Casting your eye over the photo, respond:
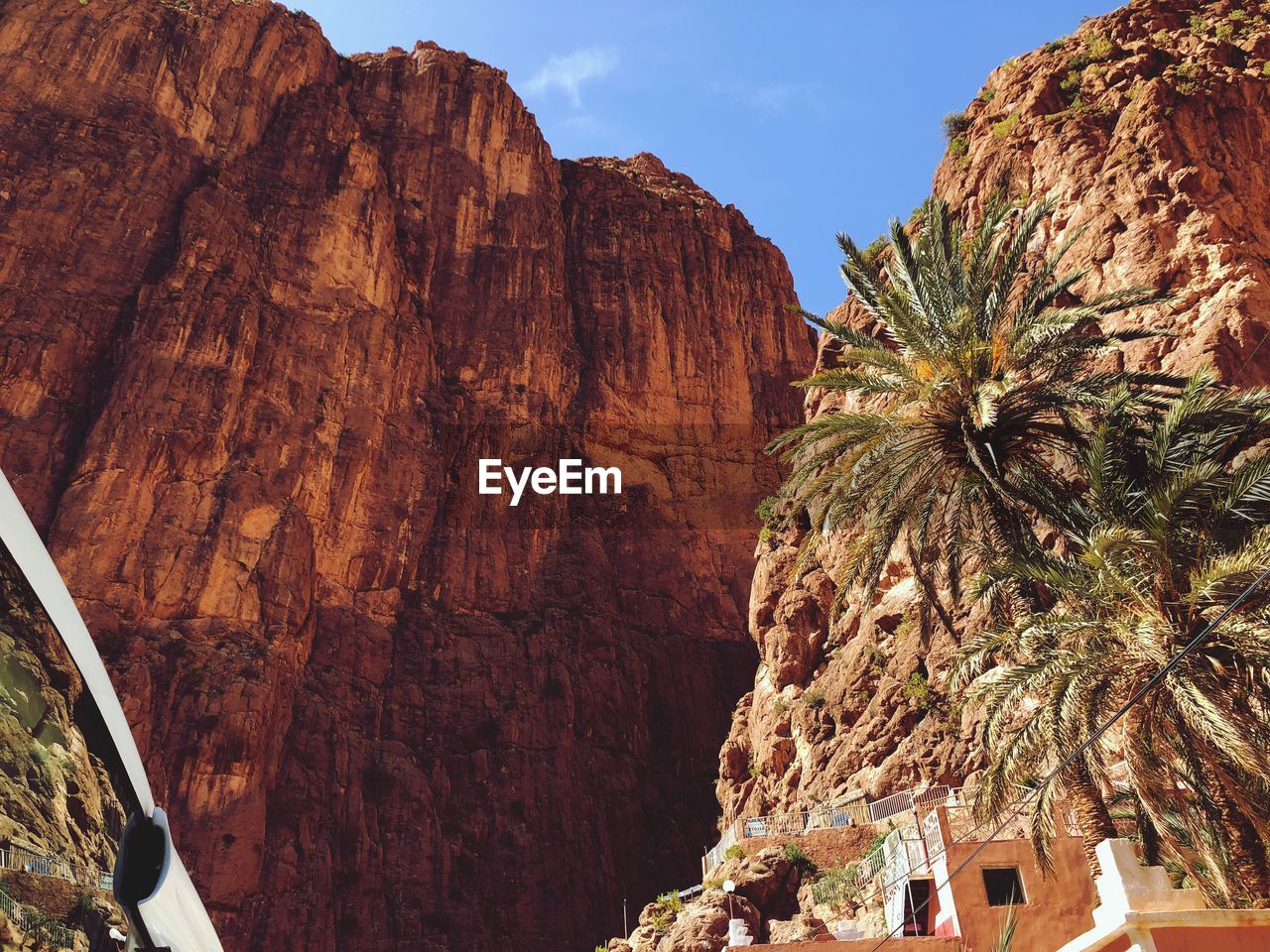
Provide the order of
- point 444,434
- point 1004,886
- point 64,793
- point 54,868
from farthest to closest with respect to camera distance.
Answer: point 444,434 → point 1004,886 → point 64,793 → point 54,868

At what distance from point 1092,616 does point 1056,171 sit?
1881cm

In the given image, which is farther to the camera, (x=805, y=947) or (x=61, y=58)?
(x=61, y=58)

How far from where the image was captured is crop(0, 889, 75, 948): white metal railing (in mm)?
2691

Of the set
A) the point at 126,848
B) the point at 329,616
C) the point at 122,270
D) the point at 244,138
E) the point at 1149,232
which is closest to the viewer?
the point at 126,848

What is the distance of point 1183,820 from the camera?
44.2 ft

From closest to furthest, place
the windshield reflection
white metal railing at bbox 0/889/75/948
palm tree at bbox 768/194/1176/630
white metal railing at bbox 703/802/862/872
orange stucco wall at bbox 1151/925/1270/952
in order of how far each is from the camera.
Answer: white metal railing at bbox 0/889/75/948 < the windshield reflection < orange stucco wall at bbox 1151/925/1270/952 < palm tree at bbox 768/194/1176/630 < white metal railing at bbox 703/802/862/872

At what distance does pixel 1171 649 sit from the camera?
1260cm

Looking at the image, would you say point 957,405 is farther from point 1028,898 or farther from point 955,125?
point 955,125

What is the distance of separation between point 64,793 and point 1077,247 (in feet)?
90.1

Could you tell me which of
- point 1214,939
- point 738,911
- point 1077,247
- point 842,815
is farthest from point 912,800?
point 1077,247

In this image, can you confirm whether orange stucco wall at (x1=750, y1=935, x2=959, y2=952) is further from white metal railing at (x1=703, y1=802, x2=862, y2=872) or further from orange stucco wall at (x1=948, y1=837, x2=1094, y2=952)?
white metal railing at (x1=703, y1=802, x2=862, y2=872)

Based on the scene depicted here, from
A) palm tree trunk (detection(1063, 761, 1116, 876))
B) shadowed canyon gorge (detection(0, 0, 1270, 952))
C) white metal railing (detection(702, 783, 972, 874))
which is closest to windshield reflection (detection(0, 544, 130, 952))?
palm tree trunk (detection(1063, 761, 1116, 876))

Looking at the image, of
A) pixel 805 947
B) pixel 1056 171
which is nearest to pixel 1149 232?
pixel 1056 171

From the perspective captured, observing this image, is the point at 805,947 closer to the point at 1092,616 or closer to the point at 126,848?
the point at 1092,616
